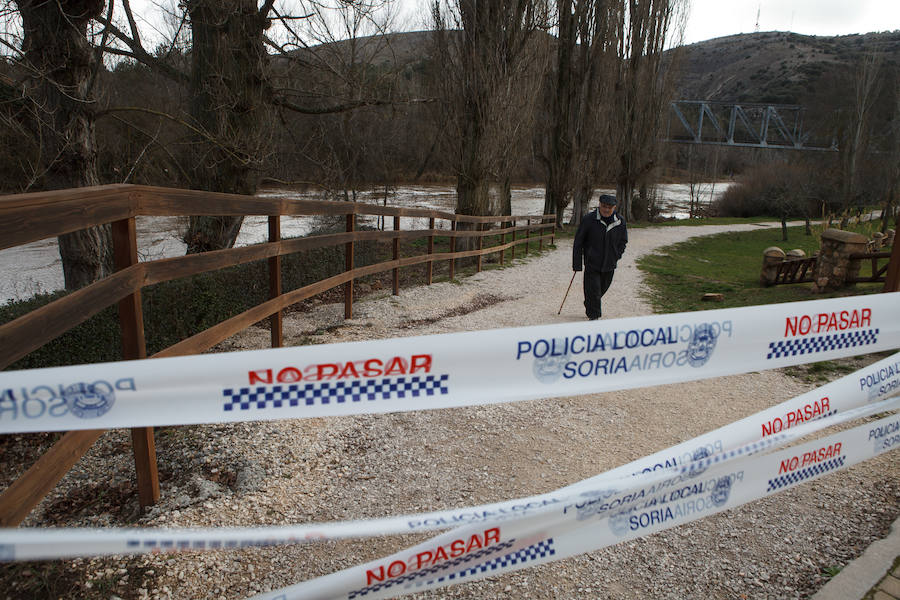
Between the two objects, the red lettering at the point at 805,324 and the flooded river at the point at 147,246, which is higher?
the red lettering at the point at 805,324

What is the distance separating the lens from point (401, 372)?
171cm

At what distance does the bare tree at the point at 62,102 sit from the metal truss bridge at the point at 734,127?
27.9 m

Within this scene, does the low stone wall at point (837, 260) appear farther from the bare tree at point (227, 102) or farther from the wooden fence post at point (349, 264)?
the bare tree at point (227, 102)

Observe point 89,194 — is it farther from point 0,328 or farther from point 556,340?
point 556,340

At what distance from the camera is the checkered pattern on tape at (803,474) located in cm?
253

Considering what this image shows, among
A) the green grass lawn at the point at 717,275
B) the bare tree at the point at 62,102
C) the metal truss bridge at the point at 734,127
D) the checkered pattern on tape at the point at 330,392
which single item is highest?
the metal truss bridge at the point at 734,127

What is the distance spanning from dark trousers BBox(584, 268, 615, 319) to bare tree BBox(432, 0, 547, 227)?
6.78 metres

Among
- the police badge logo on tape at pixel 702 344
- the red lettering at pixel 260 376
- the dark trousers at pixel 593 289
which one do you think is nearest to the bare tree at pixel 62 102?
the red lettering at pixel 260 376

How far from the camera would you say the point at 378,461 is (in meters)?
3.53

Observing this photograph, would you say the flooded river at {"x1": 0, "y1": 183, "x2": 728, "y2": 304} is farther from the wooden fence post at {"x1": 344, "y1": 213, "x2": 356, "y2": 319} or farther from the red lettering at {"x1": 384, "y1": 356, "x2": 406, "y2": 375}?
the red lettering at {"x1": 384, "y1": 356, "x2": 406, "y2": 375}

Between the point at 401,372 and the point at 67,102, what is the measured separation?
6.51m

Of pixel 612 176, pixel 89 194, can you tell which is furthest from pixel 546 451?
pixel 612 176

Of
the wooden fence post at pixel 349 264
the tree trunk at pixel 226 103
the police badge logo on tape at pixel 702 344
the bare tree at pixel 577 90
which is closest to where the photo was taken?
the police badge logo on tape at pixel 702 344

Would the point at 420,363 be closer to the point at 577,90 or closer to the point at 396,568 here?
the point at 396,568
